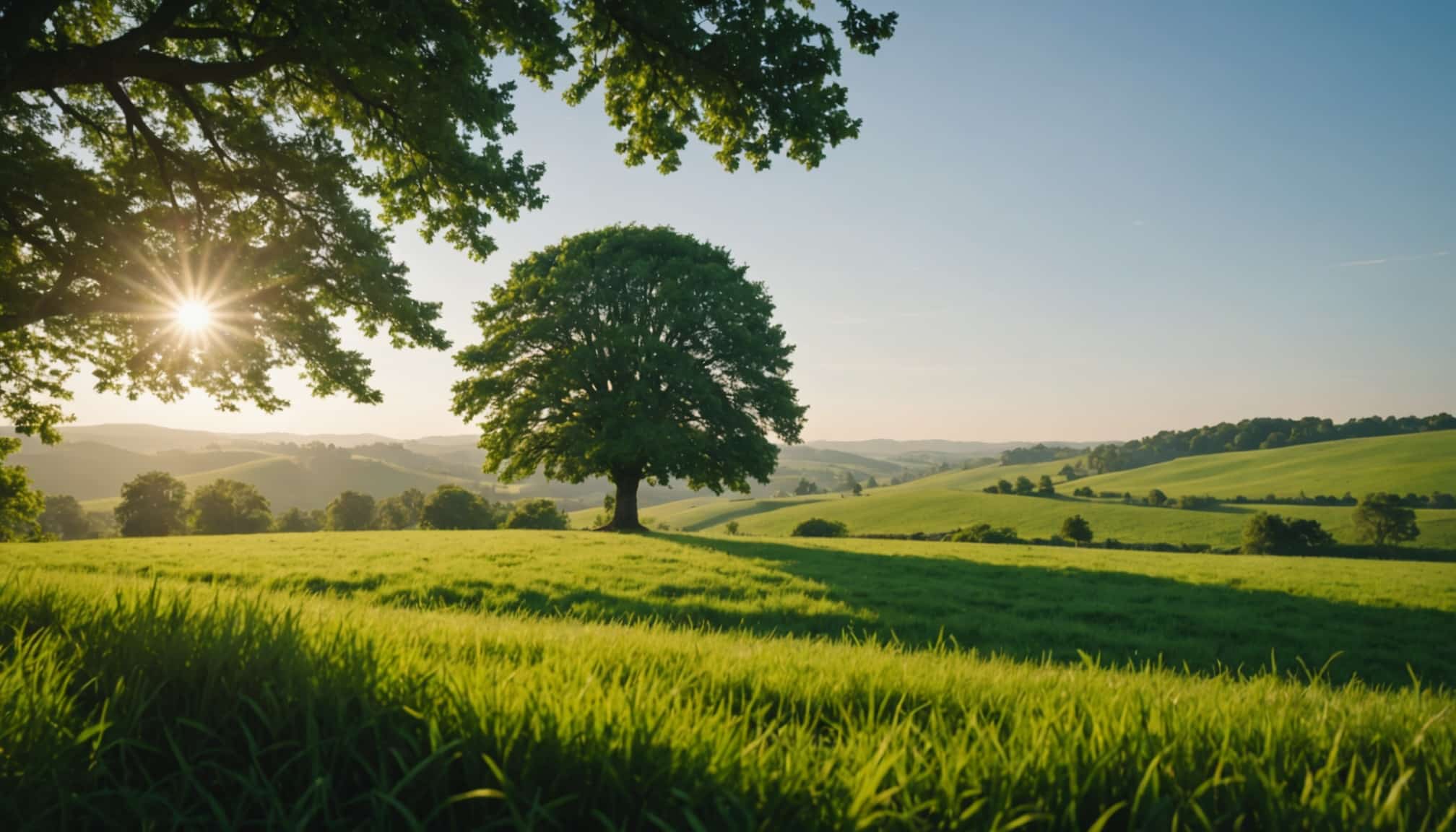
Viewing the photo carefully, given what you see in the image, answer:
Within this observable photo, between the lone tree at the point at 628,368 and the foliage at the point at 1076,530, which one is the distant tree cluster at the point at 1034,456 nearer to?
the foliage at the point at 1076,530

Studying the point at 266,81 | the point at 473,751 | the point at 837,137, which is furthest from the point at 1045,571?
the point at 266,81

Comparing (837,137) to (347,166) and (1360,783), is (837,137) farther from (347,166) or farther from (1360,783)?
(347,166)

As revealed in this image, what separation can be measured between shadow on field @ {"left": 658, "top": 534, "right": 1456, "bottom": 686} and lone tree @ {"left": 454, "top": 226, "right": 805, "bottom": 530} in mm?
10789

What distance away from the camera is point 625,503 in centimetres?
3047

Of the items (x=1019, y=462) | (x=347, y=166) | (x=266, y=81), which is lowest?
(x=1019, y=462)

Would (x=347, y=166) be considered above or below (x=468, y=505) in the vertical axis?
above

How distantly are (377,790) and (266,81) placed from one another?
43.3 feet

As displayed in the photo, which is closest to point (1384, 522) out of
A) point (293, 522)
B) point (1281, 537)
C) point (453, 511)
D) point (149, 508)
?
point (1281, 537)

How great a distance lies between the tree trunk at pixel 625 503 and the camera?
30172 millimetres

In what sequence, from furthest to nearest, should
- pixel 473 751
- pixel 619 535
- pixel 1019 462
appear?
pixel 1019 462
pixel 619 535
pixel 473 751

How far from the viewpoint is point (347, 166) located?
11.7m

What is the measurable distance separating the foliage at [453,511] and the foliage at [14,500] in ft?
103

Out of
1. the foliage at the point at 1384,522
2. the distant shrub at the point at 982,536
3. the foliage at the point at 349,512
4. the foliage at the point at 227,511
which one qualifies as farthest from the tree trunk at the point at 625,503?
the foliage at the point at 1384,522

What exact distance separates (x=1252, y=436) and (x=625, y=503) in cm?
16827
